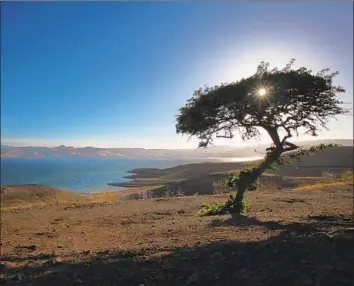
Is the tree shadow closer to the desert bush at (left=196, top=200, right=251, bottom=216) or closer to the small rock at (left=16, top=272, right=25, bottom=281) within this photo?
the small rock at (left=16, top=272, right=25, bottom=281)

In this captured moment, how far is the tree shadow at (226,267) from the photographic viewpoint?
16.7 feet

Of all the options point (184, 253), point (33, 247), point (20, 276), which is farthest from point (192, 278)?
point (33, 247)

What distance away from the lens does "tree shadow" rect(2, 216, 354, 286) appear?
5098 millimetres

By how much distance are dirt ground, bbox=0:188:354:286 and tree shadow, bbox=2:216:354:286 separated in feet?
0.05

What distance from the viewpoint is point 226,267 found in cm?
562

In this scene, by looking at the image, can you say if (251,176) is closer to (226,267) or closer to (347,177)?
(226,267)

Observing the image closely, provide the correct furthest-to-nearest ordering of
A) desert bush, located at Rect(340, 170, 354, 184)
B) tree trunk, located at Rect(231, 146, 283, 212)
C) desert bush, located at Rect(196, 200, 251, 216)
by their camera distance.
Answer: desert bush, located at Rect(340, 170, 354, 184) → tree trunk, located at Rect(231, 146, 283, 212) → desert bush, located at Rect(196, 200, 251, 216)

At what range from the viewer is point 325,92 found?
14180 mm

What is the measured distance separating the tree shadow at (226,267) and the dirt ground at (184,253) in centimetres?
1

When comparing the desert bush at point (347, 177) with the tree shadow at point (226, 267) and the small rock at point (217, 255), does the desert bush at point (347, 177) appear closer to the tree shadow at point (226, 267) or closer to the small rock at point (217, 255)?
the tree shadow at point (226, 267)

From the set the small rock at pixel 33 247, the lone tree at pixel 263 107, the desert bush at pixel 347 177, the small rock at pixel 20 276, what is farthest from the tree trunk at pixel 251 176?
the desert bush at pixel 347 177

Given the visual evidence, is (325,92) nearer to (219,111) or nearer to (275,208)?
(219,111)

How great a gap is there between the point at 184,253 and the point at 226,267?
1.24 meters

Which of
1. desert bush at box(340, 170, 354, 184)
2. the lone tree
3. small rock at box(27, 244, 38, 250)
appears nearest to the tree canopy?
the lone tree
